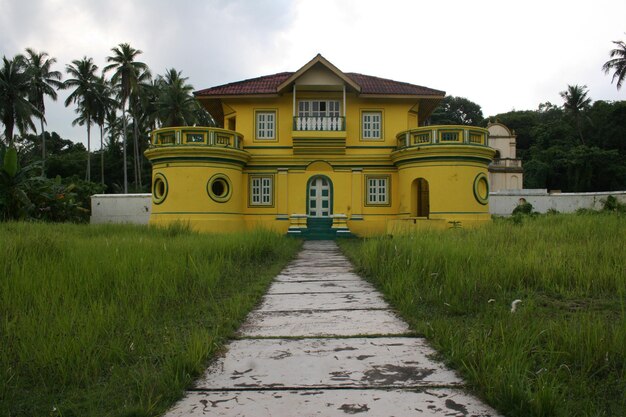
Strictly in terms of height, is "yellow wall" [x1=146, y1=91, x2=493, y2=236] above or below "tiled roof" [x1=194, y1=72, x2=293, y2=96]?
below

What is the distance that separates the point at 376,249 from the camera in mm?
8789

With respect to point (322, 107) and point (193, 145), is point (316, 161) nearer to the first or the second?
point (322, 107)

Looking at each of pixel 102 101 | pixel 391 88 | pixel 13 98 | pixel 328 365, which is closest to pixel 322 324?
pixel 328 365

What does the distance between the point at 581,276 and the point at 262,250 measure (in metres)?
6.03

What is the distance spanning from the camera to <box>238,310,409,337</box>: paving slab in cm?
463

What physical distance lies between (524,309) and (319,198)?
16.1 metres

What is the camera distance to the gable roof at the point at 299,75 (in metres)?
19.1

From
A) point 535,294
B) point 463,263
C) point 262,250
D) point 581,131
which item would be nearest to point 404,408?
point 535,294

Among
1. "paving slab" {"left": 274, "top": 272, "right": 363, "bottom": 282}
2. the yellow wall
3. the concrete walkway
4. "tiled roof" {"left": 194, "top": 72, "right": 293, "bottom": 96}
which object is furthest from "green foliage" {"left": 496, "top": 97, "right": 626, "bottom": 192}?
the concrete walkway

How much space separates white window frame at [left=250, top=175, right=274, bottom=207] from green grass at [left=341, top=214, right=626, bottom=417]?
11.5 meters

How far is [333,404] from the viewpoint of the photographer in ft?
9.89

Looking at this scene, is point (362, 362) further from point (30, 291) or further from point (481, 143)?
point (481, 143)

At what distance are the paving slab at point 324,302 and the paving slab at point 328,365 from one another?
4.59 ft

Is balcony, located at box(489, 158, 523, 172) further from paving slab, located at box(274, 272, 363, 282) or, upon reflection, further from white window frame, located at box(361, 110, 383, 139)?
paving slab, located at box(274, 272, 363, 282)
